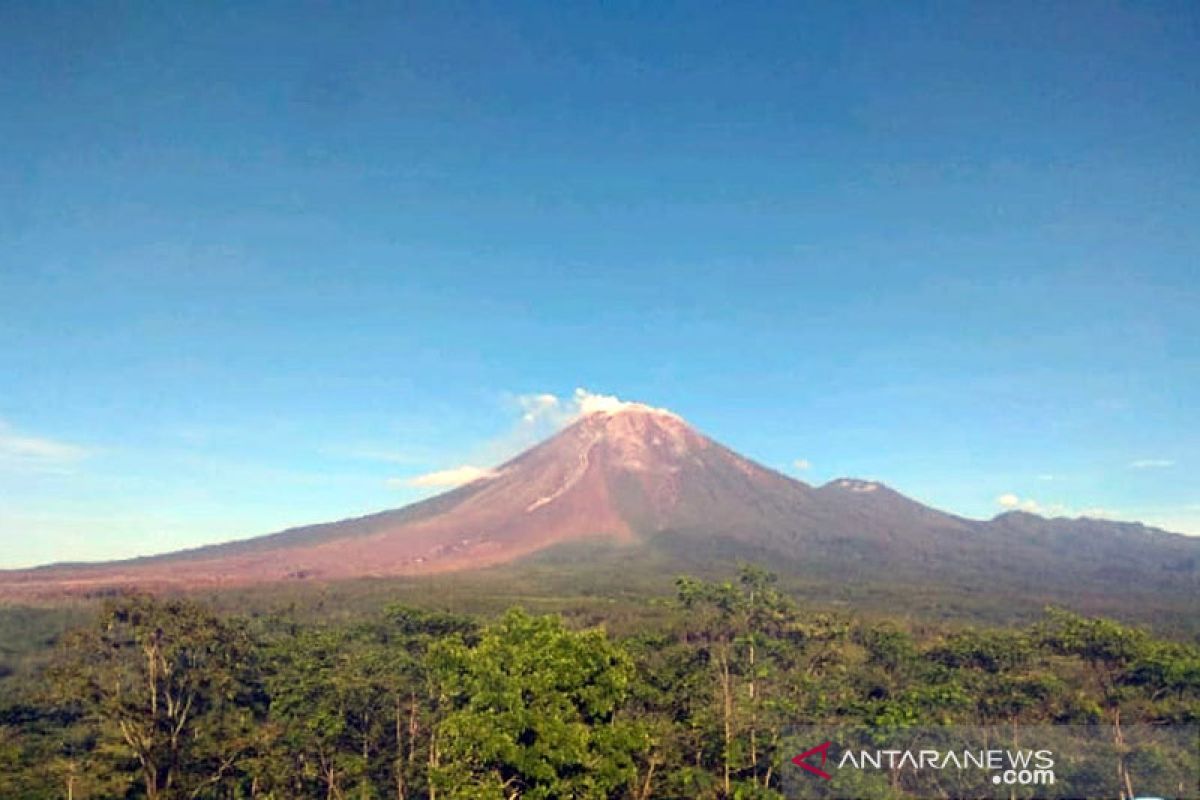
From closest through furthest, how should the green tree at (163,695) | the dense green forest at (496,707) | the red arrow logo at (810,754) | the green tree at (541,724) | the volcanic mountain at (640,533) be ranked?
the green tree at (541,724), the dense green forest at (496,707), the green tree at (163,695), the red arrow logo at (810,754), the volcanic mountain at (640,533)

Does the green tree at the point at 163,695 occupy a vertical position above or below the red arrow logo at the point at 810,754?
above

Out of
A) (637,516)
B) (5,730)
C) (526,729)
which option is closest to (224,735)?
(5,730)

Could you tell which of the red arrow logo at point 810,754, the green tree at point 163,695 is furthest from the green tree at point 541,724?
the green tree at point 163,695

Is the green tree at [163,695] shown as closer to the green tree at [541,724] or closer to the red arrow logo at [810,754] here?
the green tree at [541,724]

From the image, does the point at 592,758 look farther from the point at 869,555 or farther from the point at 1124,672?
the point at 869,555

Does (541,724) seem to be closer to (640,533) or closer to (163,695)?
(163,695)

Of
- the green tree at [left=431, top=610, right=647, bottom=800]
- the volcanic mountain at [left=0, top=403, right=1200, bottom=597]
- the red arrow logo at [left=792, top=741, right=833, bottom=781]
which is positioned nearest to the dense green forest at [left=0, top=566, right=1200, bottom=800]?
the green tree at [left=431, top=610, right=647, bottom=800]

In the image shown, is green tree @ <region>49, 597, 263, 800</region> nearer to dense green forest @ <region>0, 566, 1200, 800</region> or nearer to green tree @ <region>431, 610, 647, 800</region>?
dense green forest @ <region>0, 566, 1200, 800</region>
